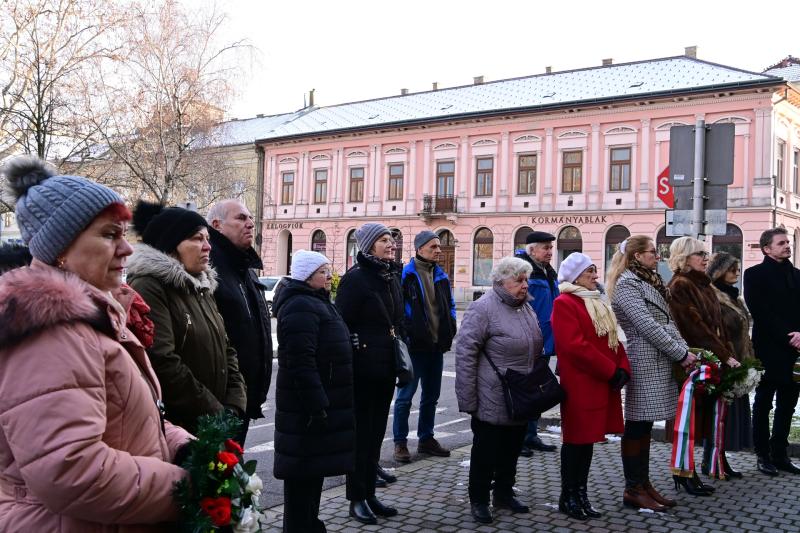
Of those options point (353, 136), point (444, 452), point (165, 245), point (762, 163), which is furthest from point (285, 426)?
point (353, 136)

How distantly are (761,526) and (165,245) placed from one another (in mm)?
4668

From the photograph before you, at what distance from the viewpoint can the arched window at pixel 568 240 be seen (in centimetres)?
3894

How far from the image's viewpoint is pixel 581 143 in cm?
3862

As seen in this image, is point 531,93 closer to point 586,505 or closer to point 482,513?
point 586,505

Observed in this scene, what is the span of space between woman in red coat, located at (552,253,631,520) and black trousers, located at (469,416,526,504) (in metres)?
0.39

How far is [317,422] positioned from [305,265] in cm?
103

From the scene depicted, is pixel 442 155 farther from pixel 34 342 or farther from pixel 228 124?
pixel 34 342

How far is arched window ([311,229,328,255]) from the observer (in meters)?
48.1

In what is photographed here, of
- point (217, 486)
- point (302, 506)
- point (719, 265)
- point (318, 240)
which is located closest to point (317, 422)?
point (302, 506)

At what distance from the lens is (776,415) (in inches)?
287

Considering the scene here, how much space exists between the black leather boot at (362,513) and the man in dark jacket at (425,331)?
182 centimetres

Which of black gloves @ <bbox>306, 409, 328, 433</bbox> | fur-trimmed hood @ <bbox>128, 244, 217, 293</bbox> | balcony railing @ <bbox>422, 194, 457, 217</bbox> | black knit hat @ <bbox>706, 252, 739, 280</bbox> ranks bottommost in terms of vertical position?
black gloves @ <bbox>306, 409, 328, 433</bbox>

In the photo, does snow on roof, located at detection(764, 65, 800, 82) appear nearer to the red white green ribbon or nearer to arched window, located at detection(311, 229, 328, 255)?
arched window, located at detection(311, 229, 328, 255)

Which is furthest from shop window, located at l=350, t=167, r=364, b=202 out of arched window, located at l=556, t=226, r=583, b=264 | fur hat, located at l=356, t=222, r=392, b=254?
fur hat, located at l=356, t=222, r=392, b=254
